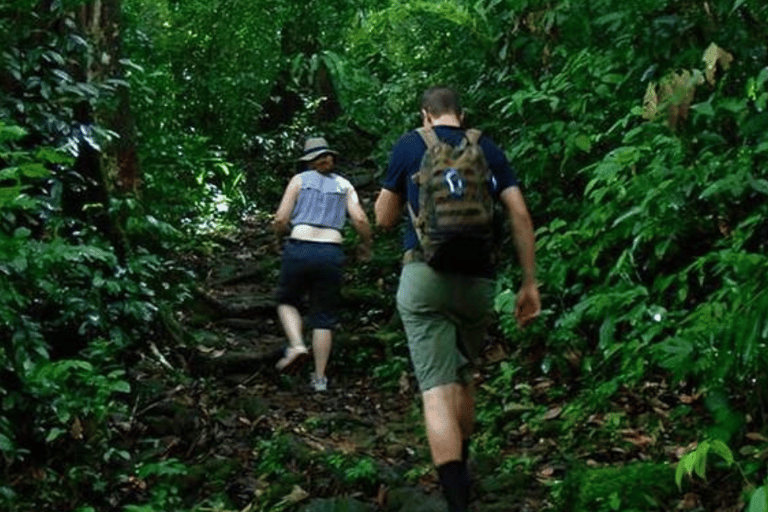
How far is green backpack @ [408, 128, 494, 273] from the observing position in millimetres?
4777

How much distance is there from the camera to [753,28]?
18.7ft

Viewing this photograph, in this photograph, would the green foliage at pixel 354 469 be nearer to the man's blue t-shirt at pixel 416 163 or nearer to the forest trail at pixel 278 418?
the forest trail at pixel 278 418

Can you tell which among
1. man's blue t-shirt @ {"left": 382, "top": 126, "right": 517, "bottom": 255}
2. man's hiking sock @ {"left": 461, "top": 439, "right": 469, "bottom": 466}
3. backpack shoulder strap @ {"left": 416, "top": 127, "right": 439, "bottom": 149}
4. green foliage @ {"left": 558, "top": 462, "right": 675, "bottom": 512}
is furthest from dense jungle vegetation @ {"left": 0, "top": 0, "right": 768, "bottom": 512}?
backpack shoulder strap @ {"left": 416, "top": 127, "right": 439, "bottom": 149}

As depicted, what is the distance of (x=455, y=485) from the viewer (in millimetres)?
4910

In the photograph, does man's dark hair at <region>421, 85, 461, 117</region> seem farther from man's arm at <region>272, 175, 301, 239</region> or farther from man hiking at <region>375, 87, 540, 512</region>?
man's arm at <region>272, 175, 301, 239</region>

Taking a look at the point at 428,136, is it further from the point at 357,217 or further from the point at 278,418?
the point at 357,217

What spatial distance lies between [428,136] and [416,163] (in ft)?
0.47

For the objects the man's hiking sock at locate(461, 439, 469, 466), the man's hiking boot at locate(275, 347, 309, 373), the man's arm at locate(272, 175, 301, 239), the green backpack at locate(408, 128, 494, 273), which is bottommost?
the man's hiking sock at locate(461, 439, 469, 466)

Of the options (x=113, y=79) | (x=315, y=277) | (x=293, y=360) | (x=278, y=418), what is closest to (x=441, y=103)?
(x=278, y=418)

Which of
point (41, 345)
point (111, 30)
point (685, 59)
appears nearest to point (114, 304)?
point (41, 345)

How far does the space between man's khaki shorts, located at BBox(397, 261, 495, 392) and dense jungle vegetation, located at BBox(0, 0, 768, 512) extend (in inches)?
34.8

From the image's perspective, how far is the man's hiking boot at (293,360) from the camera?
8.77m

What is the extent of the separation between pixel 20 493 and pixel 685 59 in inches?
170

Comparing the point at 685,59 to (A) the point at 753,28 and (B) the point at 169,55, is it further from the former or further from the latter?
(B) the point at 169,55
